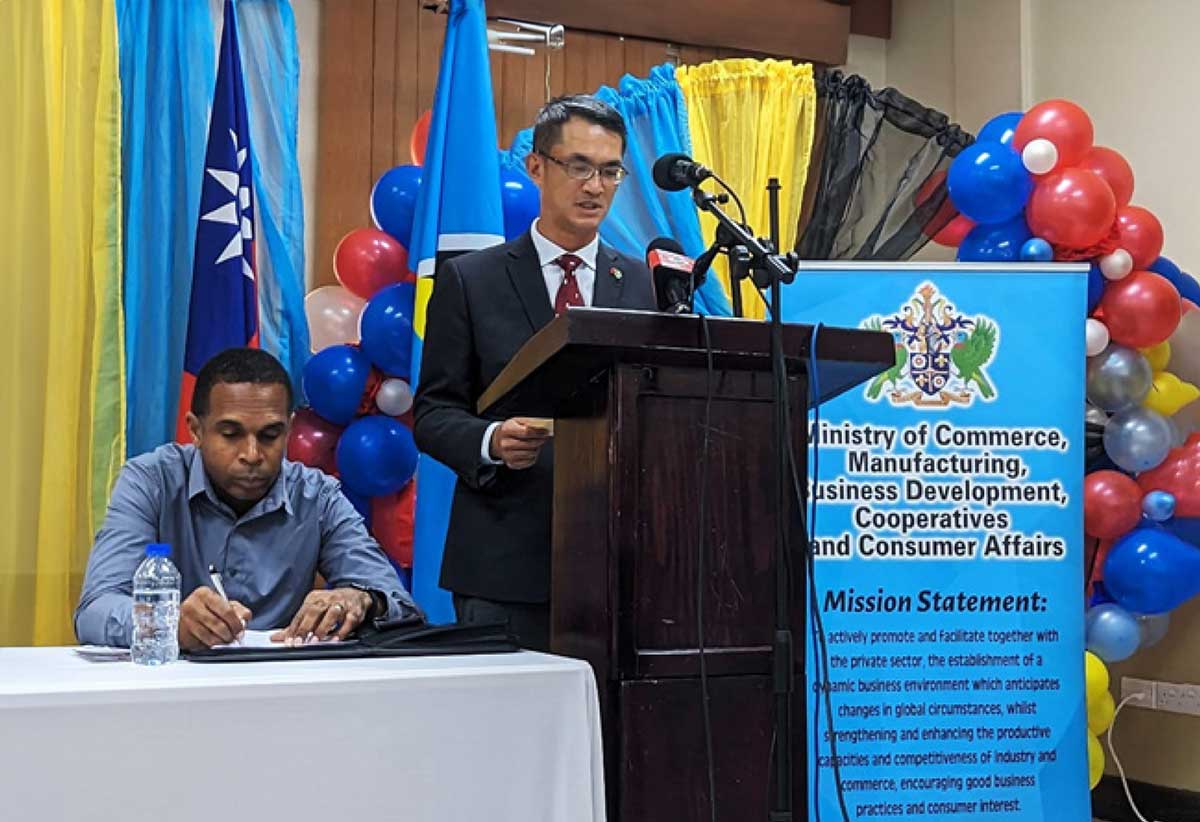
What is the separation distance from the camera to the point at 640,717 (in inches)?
59.4

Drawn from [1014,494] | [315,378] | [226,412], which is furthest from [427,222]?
[1014,494]

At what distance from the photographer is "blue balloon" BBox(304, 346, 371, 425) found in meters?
3.69

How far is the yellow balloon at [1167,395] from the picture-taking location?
12.6 feet

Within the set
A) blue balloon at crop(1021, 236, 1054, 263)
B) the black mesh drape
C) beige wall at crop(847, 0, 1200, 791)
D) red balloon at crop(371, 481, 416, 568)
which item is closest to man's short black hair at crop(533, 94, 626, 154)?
red balloon at crop(371, 481, 416, 568)

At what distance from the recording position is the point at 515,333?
2.20 meters

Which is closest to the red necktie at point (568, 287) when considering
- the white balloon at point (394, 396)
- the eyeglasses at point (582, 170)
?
the eyeglasses at point (582, 170)

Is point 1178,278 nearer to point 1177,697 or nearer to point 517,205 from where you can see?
point 1177,697

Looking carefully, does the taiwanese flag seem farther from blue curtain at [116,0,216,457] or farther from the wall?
the wall

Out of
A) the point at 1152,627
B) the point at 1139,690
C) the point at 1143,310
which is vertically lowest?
the point at 1139,690

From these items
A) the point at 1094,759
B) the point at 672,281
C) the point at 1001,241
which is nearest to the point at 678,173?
the point at 672,281

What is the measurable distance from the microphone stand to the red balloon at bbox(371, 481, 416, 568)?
2.41m

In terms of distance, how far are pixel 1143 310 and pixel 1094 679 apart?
105cm

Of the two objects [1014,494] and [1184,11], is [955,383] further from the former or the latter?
[1184,11]

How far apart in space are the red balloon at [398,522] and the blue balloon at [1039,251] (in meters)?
1.92
